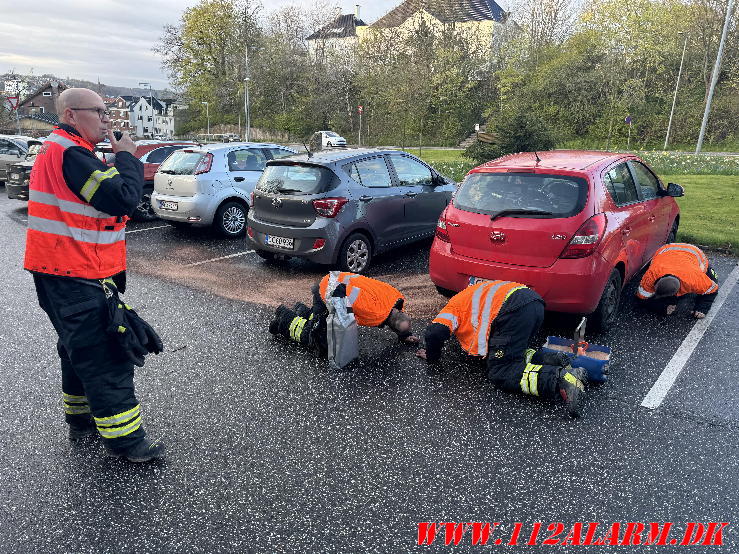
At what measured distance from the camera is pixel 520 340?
13.4 feet

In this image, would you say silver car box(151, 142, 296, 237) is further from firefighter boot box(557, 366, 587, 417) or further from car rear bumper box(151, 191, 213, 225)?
firefighter boot box(557, 366, 587, 417)

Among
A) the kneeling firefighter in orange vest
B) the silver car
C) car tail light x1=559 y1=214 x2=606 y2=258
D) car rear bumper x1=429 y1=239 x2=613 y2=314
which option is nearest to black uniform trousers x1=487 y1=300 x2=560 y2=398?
car rear bumper x1=429 y1=239 x2=613 y2=314

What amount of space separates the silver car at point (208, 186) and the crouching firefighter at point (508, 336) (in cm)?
588

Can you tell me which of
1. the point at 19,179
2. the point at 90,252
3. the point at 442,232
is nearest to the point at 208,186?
the point at 442,232

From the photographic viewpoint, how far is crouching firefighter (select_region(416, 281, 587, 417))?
399 centimetres

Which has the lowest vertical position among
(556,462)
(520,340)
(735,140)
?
(556,462)

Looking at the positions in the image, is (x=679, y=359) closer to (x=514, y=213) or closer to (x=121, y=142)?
(x=514, y=213)

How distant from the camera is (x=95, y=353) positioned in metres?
3.07

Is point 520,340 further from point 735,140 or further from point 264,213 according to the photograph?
point 735,140

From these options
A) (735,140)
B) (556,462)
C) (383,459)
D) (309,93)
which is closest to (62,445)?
(383,459)

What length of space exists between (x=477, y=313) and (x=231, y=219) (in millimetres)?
6735

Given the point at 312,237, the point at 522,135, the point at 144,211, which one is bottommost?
the point at 144,211

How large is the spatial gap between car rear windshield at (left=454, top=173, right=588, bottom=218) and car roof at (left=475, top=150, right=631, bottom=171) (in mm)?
163

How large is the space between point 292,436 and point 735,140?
37872 mm
